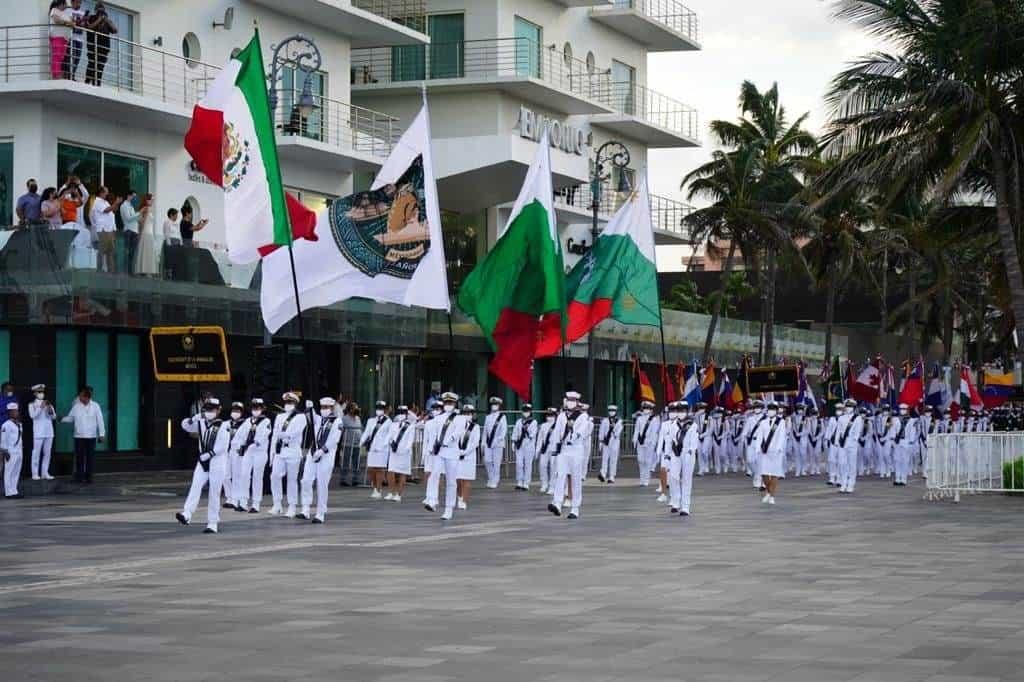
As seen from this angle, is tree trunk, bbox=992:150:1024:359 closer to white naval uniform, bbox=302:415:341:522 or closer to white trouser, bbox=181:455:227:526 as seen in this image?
white naval uniform, bbox=302:415:341:522

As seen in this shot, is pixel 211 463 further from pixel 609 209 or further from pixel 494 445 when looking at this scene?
pixel 609 209

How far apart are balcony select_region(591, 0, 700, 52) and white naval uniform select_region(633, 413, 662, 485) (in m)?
22.1

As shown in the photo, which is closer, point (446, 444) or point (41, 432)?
point (446, 444)

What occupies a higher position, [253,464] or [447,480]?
[253,464]

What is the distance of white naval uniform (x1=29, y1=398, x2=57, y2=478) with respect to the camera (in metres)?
30.4

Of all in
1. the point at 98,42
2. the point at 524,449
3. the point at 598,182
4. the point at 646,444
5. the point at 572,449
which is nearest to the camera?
the point at 572,449

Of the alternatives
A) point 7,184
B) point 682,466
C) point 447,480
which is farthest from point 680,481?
point 7,184

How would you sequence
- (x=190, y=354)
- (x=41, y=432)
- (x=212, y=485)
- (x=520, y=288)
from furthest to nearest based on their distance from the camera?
(x=41, y=432)
(x=190, y=354)
(x=520, y=288)
(x=212, y=485)

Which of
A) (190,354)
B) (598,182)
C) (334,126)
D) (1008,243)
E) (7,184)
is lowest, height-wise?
(190,354)

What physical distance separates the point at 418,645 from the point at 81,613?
316 cm

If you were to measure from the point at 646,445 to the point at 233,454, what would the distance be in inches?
527

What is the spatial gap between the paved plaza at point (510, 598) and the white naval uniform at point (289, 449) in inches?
22.3

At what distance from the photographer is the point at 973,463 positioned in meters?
29.8

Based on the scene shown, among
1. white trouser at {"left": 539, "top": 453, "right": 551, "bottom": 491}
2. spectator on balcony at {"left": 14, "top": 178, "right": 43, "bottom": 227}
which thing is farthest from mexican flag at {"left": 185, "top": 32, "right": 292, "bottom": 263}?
white trouser at {"left": 539, "top": 453, "right": 551, "bottom": 491}
